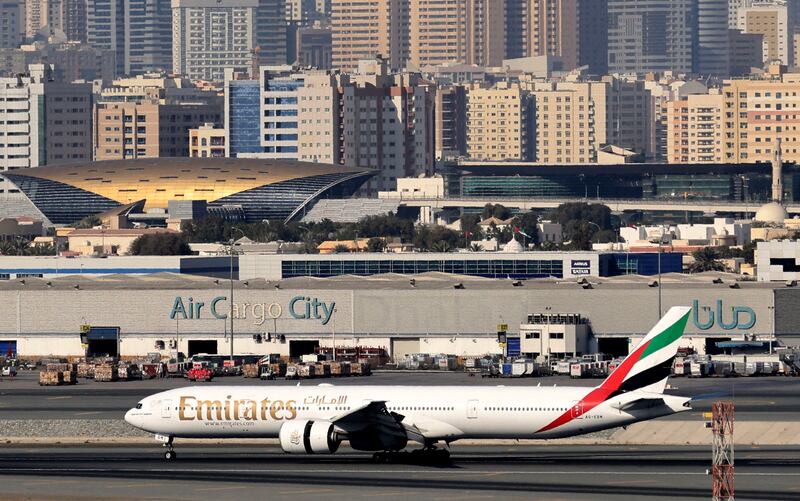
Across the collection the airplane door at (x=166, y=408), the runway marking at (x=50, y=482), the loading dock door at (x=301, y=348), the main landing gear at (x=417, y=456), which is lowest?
the runway marking at (x=50, y=482)

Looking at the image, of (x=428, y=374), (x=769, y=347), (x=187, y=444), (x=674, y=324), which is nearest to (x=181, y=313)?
(x=428, y=374)

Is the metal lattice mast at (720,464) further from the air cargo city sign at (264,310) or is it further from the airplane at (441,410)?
the air cargo city sign at (264,310)

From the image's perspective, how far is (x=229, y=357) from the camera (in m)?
151

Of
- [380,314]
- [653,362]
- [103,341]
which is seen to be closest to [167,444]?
[653,362]

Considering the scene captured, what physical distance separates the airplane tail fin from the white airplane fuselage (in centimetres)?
44

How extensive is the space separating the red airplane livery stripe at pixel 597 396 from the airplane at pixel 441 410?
42mm

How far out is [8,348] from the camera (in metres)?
163

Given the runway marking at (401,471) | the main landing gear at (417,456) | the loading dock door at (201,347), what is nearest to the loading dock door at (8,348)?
the loading dock door at (201,347)

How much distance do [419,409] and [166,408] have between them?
37.4 ft

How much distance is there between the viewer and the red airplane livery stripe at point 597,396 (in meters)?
85.5

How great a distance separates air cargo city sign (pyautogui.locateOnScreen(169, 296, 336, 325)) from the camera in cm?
15750

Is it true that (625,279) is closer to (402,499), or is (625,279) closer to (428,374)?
(428,374)

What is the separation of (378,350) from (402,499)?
75853 millimetres

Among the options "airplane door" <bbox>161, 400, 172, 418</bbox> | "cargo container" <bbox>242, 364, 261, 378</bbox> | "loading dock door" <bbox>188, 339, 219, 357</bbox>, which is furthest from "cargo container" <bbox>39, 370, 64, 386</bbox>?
"airplane door" <bbox>161, 400, 172, 418</bbox>
